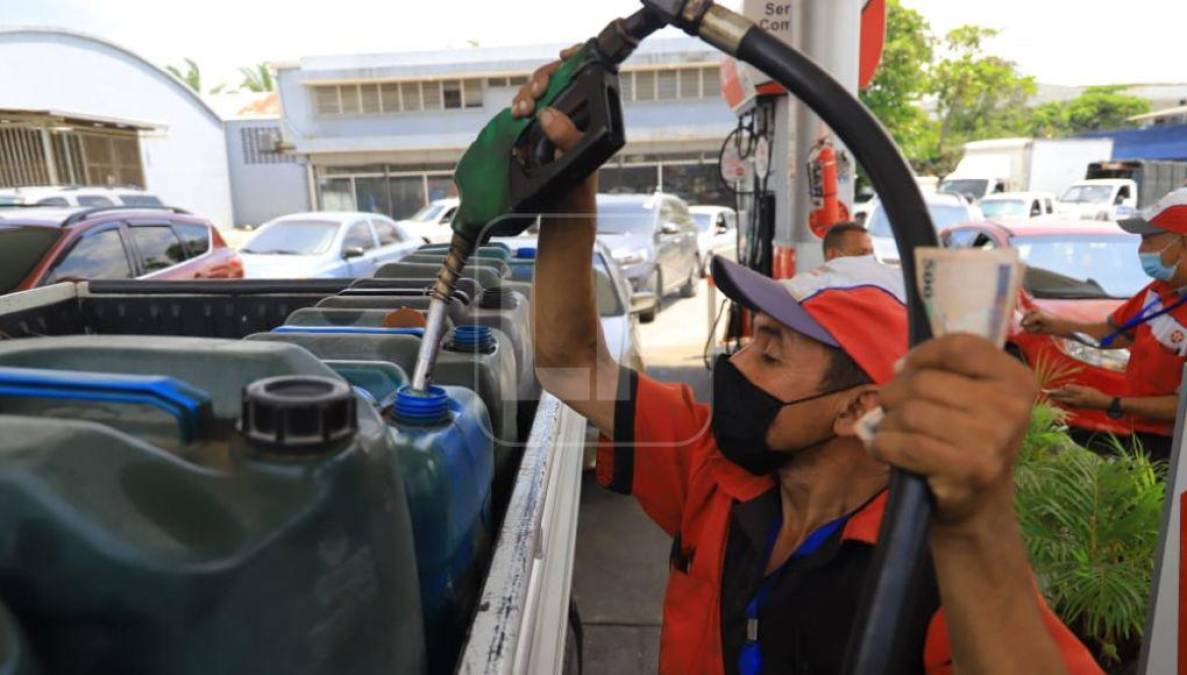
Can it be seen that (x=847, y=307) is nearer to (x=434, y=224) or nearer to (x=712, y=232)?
(x=434, y=224)

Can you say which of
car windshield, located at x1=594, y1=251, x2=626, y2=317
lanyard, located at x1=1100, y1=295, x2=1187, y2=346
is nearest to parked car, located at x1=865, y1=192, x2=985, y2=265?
car windshield, located at x1=594, y1=251, x2=626, y2=317

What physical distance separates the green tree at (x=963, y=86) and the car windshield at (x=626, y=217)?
23.5 m

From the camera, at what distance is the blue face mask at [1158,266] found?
3.67 m

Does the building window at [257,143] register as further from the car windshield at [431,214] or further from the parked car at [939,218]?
the parked car at [939,218]

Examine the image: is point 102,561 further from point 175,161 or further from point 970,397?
point 175,161

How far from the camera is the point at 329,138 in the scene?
27.9 m

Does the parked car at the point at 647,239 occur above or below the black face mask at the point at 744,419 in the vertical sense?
below

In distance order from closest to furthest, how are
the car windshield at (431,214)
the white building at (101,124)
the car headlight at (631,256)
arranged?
the car headlight at (631,256), the car windshield at (431,214), the white building at (101,124)

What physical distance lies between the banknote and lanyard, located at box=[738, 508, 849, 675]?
85 centimetres

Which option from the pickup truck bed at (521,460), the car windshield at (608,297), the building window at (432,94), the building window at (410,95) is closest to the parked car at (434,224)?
the car windshield at (608,297)

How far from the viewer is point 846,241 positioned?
15.9 ft

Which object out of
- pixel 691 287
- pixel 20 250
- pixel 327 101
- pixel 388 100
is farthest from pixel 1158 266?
pixel 327 101

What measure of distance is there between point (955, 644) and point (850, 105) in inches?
25.0

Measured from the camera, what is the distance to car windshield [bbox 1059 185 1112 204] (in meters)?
22.7
